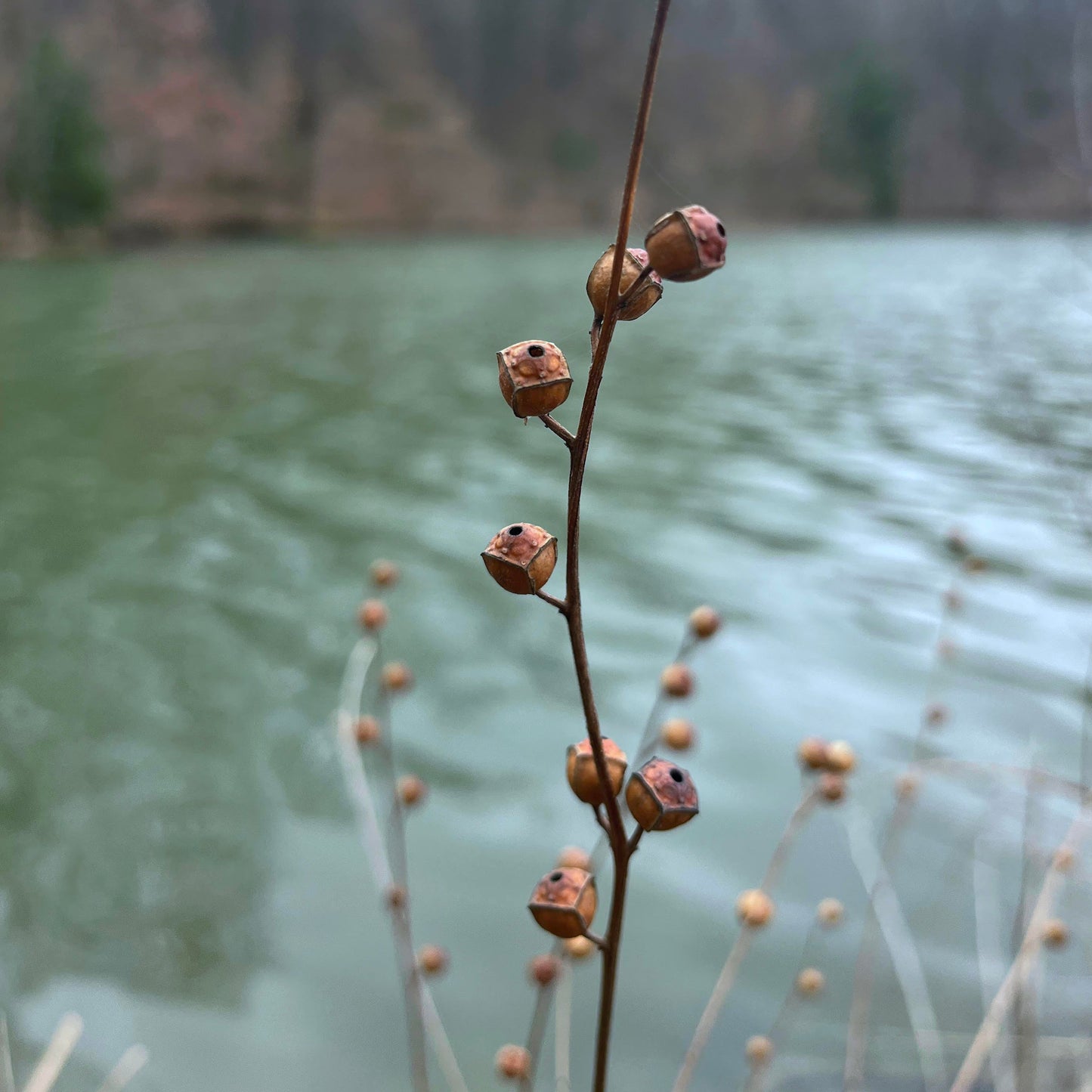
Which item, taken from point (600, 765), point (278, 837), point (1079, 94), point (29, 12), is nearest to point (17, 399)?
point (278, 837)

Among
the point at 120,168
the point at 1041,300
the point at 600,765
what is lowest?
the point at 120,168

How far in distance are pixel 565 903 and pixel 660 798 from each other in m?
0.06

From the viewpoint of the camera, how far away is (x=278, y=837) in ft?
7.38

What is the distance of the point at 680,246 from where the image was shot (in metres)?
0.34

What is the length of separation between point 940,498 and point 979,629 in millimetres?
1353

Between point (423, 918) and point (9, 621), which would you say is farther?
point (9, 621)

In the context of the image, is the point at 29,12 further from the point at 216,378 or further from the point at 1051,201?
the point at 1051,201

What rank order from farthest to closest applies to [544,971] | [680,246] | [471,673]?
[471,673] → [544,971] → [680,246]

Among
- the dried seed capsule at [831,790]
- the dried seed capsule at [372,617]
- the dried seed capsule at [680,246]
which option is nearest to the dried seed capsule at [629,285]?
the dried seed capsule at [680,246]

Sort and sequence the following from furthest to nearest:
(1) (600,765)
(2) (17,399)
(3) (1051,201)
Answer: (3) (1051,201) → (2) (17,399) → (1) (600,765)

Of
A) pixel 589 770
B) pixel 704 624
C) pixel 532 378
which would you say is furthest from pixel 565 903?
pixel 704 624

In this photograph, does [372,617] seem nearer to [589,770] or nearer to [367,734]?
[367,734]

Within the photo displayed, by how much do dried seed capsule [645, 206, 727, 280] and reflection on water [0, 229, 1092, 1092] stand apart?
0.65 feet

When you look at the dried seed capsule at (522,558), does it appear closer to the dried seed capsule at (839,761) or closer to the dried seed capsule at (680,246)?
the dried seed capsule at (680,246)
